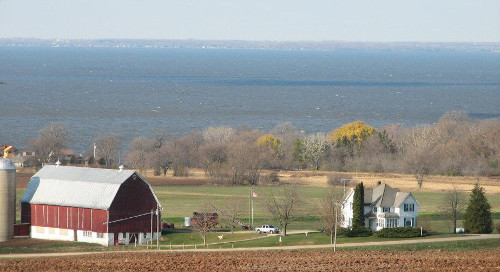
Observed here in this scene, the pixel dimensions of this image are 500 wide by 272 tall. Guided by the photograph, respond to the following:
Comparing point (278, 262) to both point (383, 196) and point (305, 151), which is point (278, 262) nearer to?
point (383, 196)

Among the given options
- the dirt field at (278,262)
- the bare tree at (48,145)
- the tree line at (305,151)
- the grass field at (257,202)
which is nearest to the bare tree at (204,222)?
the grass field at (257,202)

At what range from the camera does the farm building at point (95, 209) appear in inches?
2196

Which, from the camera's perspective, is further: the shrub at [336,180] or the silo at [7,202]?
the shrub at [336,180]

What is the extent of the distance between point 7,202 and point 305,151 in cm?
5275

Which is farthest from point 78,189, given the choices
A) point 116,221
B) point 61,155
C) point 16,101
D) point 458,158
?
point 16,101

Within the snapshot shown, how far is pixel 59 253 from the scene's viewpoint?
49.7 meters

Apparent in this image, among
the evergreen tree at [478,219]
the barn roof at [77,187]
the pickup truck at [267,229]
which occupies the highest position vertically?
the barn roof at [77,187]

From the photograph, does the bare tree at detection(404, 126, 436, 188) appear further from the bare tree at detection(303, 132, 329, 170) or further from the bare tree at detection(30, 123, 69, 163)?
the bare tree at detection(30, 123, 69, 163)

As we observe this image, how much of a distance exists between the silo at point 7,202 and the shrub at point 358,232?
708 inches

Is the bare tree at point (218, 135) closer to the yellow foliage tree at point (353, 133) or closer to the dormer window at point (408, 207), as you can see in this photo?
the yellow foliage tree at point (353, 133)

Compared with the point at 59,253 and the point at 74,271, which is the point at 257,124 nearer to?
the point at 59,253

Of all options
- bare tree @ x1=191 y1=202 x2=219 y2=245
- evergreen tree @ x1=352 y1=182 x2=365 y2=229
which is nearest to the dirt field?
bare tree @ x1=191 y1=202 x2=219 y2=245

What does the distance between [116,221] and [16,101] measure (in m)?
127

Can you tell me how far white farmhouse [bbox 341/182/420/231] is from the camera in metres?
60.1
